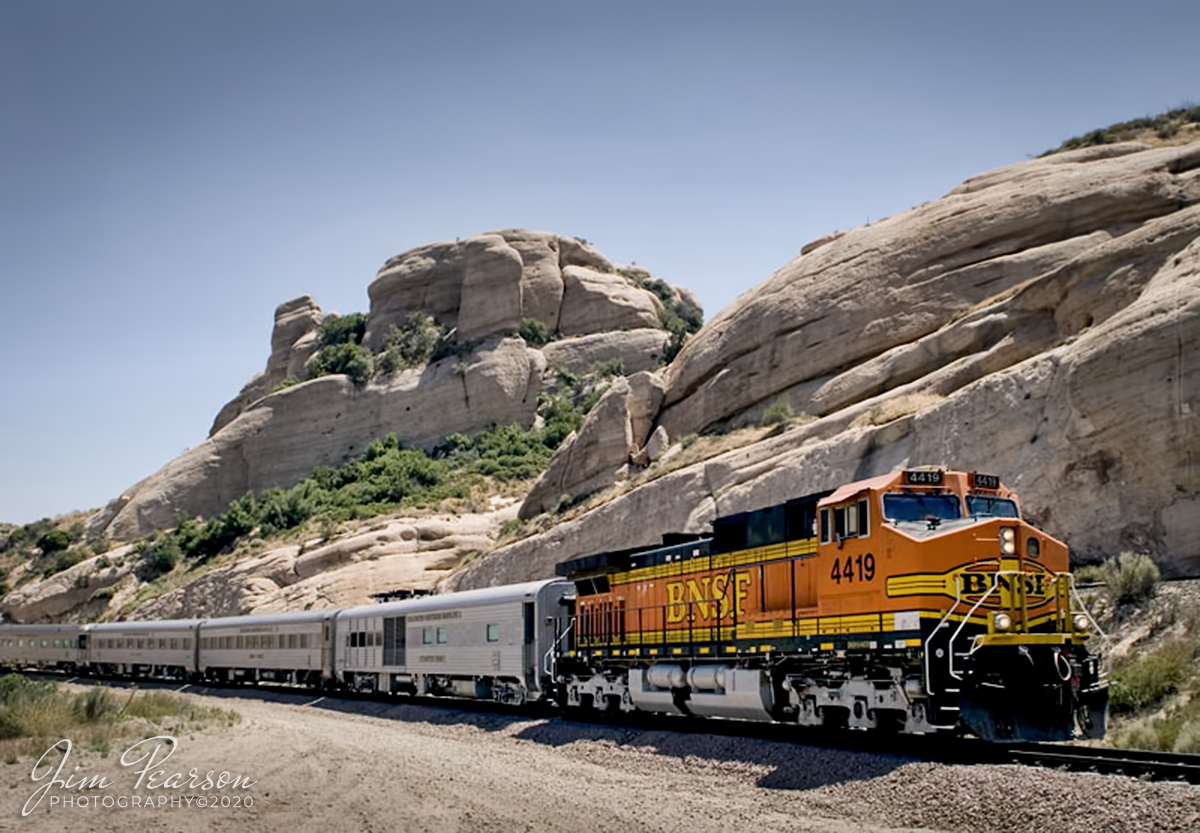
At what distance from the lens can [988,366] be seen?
34.8 metres

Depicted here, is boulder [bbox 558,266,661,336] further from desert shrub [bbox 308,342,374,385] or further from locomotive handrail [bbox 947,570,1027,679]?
locomotive handrail [bbox 947,570,1027,679]

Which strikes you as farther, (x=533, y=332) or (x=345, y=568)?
(x=533, y=332)

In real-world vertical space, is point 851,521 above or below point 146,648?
above

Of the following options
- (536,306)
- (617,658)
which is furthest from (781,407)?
(536,306)

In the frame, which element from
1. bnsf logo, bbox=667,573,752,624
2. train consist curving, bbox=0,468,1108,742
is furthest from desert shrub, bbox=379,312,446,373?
bnsf logo, bbox=667,573,752,624

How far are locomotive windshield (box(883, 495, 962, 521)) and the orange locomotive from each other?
0.07ft

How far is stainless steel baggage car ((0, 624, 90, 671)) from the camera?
59.5m

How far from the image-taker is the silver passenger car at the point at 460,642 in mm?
29250

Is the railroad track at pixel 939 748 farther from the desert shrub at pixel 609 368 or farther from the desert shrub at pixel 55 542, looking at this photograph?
the desert shrub at pixel 55 542

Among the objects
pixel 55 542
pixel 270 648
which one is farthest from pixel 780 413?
pixel 55 542

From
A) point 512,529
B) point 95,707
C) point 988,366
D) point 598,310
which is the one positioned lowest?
point 95,707

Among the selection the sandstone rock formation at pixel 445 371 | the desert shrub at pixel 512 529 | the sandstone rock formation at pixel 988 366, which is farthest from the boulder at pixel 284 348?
the sandstone rock formation at pixel 988 366

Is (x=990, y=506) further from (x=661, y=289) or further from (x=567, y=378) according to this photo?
(x=661, y=289)

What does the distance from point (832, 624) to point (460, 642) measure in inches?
636
